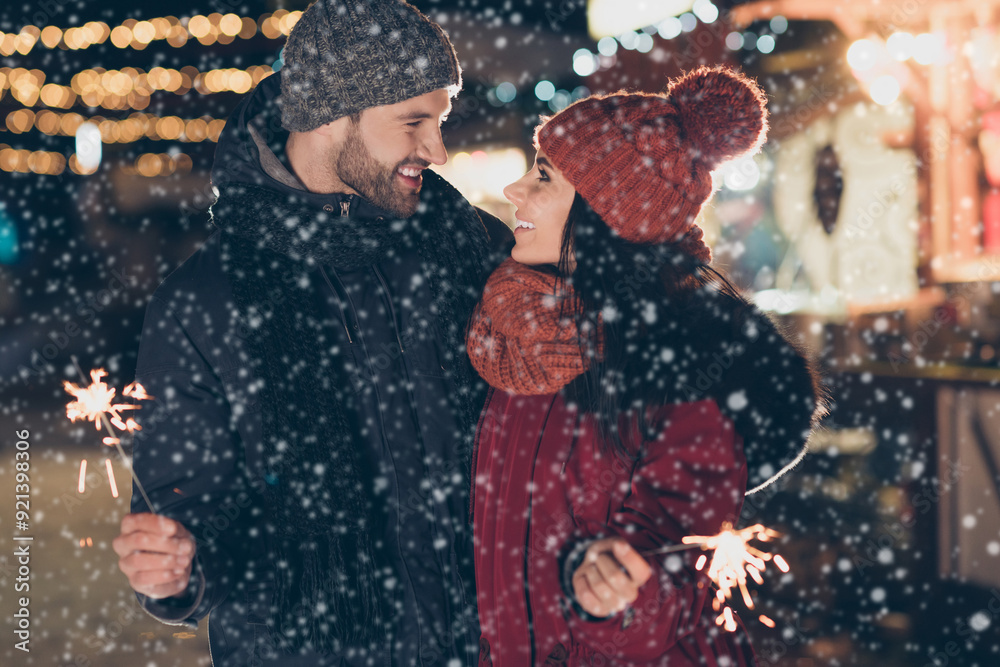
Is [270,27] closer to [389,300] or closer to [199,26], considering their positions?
[199,26]

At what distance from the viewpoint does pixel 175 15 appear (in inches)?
756

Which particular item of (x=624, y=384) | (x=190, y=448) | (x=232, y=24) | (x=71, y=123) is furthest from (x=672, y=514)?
(x=71, y=123)

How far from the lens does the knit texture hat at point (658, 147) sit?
2008 millimetres

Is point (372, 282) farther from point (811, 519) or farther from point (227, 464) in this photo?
point (811, 519)

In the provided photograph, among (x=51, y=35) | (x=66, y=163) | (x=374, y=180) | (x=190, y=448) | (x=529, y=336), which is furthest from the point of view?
(x=66, y=163)

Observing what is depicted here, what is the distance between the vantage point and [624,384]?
1889 mm

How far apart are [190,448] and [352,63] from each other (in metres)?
1.28

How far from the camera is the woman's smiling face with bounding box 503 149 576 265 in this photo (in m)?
2.09

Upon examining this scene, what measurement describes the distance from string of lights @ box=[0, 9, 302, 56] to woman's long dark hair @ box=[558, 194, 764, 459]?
1761 cm

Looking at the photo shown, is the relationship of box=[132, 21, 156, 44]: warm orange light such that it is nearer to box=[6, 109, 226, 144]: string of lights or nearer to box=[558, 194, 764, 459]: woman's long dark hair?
box=[6, 109, 226, 144]: string of lights

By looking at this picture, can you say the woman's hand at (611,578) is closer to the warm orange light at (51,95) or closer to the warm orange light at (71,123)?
the warm orange light at (71,123)

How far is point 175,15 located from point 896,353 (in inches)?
753

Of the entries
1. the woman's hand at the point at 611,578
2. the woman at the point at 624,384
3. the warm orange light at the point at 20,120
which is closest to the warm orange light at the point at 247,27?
the warm orange light at the point at 20,120

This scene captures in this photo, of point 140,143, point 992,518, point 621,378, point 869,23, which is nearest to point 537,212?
point 621,378
